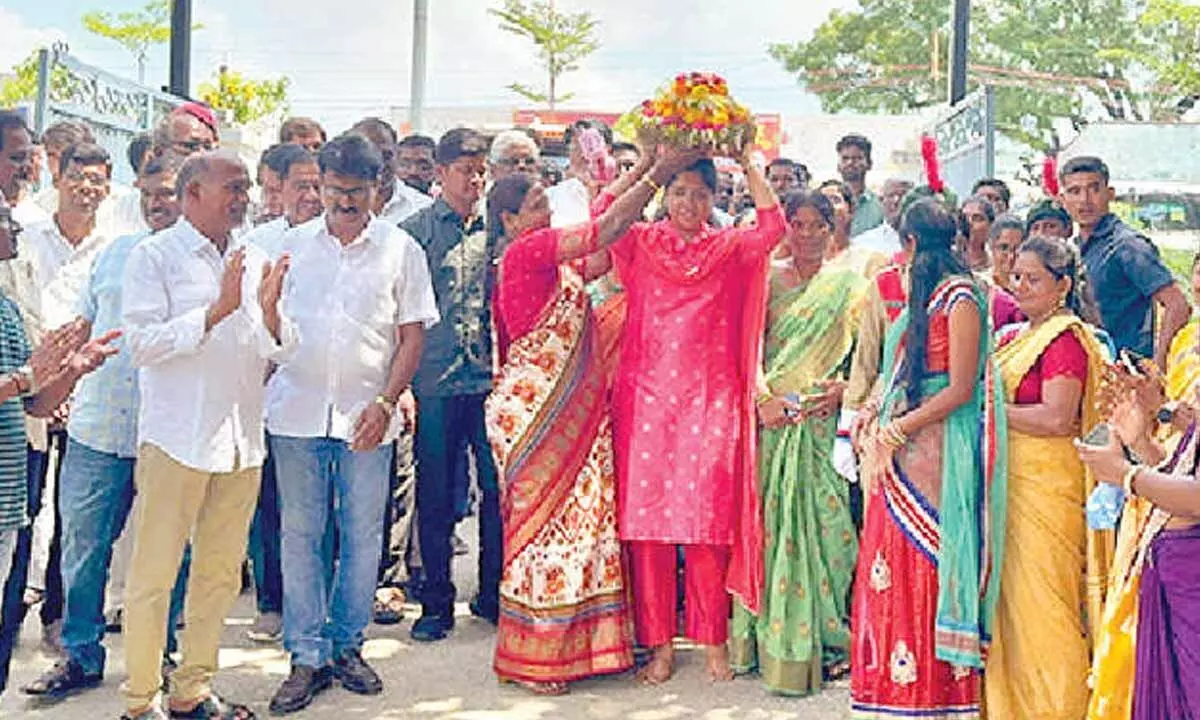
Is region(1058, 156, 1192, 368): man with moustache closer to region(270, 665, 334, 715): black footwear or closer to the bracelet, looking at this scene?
the bracelet

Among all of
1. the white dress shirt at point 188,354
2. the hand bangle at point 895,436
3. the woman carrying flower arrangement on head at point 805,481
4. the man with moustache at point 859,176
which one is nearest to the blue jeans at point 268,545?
the white dress shirt at point 188,354

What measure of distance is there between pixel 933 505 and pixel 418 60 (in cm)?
1499

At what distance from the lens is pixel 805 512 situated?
16.2ft

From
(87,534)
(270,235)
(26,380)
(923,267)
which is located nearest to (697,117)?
(923,267)

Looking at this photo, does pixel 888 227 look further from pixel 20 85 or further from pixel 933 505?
pixel 20 85

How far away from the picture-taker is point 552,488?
4875 mm

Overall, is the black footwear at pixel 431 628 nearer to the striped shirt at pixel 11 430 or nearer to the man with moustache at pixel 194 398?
the man with moustache at pixel 194 398

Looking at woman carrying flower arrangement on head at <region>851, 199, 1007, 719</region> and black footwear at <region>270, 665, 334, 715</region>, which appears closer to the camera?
woman carrying flower arrangement on head at <region>851, 199, 1007, 719</region>

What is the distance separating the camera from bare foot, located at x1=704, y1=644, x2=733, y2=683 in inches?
194

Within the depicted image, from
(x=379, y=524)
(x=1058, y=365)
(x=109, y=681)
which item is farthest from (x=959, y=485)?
(x=109, y=681)

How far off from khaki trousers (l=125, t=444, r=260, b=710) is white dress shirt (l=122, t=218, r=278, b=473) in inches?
3.5

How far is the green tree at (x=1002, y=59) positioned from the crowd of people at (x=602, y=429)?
2725 centimetres

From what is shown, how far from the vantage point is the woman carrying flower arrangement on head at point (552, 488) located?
4820 millimetres

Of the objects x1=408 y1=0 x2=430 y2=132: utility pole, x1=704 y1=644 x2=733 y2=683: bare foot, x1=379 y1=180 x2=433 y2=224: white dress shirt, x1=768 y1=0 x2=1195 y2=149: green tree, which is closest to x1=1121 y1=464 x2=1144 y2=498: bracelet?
x1=704 y1=644 x2=733 y2=683: bare foot
